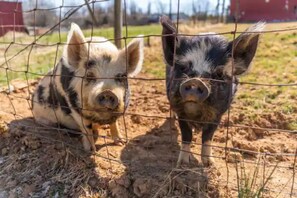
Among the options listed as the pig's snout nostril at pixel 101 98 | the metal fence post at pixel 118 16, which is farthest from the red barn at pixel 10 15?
the pig's snout nostril at pixel 101 98

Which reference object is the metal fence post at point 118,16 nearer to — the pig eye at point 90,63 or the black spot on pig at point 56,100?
the black spot on pig at point 56,100

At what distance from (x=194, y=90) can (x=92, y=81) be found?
0.99 metres

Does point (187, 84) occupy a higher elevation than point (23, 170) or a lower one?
higher

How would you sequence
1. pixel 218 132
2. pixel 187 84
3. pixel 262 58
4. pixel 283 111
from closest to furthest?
1. pixel 187 84
2. pixel 218 132
3. pixel 283 111
4. pixel 262 58

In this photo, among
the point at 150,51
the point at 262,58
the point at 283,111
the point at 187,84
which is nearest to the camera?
the point at 187,84

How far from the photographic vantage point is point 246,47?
119 inches

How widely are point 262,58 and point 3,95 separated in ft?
14.8

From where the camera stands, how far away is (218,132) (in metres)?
4.01

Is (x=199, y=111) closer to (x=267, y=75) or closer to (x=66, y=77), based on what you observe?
(x=66, y=77)

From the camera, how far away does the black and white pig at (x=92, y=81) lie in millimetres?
3156

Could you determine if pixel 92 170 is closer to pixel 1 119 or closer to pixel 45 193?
pixel 45 193

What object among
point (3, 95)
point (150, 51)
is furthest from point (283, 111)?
point (150, 51)

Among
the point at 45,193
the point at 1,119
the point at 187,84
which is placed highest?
the point at 187,84

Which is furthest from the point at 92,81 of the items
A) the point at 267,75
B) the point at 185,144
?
the point at 267,75
